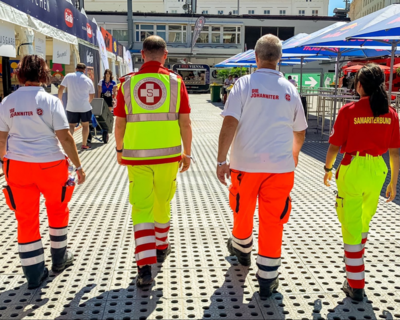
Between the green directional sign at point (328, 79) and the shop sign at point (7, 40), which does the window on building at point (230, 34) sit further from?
the shop sign at point (7, 40)

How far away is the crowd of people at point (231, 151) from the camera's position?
3145 millimetres

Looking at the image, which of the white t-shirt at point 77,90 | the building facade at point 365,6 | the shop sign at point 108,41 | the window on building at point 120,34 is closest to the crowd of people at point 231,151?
the white t-shirt at point 77,90

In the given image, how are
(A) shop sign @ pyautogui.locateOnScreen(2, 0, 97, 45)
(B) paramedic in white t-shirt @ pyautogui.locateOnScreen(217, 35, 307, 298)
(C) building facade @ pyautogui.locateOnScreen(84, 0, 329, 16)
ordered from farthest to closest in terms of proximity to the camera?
1. (C) building facade @ pyautogui.locateOnScreen(84, 0, 329, 16)
2. (A) shop sign @ pyautogui.locateOnScreen(2, 0, 97, 45)
3. (B) paramedic in white t-shirt @ pyautogui.locateOnScreen(217, 35, 307, 298)

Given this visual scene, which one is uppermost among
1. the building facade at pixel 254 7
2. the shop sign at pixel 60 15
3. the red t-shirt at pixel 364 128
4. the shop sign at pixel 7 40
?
the building facade at pixel 254 7

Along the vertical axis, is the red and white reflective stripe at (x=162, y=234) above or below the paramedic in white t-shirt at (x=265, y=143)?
below

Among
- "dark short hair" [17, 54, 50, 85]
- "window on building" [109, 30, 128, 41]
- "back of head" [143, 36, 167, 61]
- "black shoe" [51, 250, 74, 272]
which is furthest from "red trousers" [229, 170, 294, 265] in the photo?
"window on building" [109, 30, 128, 41]

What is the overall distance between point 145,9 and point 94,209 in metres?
69.5

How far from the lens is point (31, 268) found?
3381 millimetres

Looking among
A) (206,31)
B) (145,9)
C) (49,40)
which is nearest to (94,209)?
(49,40)

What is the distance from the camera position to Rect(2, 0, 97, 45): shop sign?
859cm

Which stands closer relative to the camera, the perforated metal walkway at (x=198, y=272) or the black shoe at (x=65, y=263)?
the perforated metal walkway at (x=198, y=272)

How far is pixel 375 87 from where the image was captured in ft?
10.2

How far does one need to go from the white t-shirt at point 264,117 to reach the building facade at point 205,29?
49.5 metres

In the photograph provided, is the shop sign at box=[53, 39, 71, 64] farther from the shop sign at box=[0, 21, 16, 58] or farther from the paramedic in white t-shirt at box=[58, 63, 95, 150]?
the shop sign at box=[0, 21, 16, 58]
